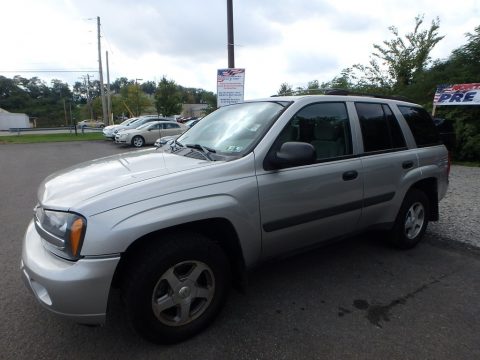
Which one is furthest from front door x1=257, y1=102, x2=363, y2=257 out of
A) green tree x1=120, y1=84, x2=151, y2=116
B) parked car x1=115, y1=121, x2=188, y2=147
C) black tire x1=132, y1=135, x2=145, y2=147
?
green tree x1=120, y1=84, x2=151, y2=116

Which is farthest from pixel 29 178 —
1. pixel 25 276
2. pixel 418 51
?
pixel 418 51

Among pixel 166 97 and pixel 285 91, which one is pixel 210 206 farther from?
pixel 166 97

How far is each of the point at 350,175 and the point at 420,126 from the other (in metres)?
1.54

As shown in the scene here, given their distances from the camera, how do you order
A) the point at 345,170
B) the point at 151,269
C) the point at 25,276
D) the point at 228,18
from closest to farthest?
the point at 151,269 < the point at 25,276 < the point at 345,170 < the point at 228,18

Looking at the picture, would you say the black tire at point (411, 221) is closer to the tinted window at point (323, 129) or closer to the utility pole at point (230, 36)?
the tinted window at point (323, 129)

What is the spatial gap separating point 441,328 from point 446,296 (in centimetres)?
54

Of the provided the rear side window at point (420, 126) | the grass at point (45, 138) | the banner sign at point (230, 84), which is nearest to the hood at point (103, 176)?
the rear side window at point (420, 126)

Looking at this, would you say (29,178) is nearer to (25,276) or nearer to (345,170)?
(25,276)

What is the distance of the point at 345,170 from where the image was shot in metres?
3.00

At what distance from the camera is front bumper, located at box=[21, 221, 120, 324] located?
6.39ft

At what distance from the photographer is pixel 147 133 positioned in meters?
18.5

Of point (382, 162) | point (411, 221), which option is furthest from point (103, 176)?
point (411, 221)

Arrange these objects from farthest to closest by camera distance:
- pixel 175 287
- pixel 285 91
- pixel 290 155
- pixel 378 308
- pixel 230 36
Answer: pixel 285 91, pixel 230 36, pixel 378 308, pixel 290 155, pixel 175 287

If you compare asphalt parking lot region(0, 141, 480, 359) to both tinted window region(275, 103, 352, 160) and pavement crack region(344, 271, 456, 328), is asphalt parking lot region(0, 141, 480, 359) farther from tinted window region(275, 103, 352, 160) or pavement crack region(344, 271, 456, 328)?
tinted window region(275, 103, 352, 160)
